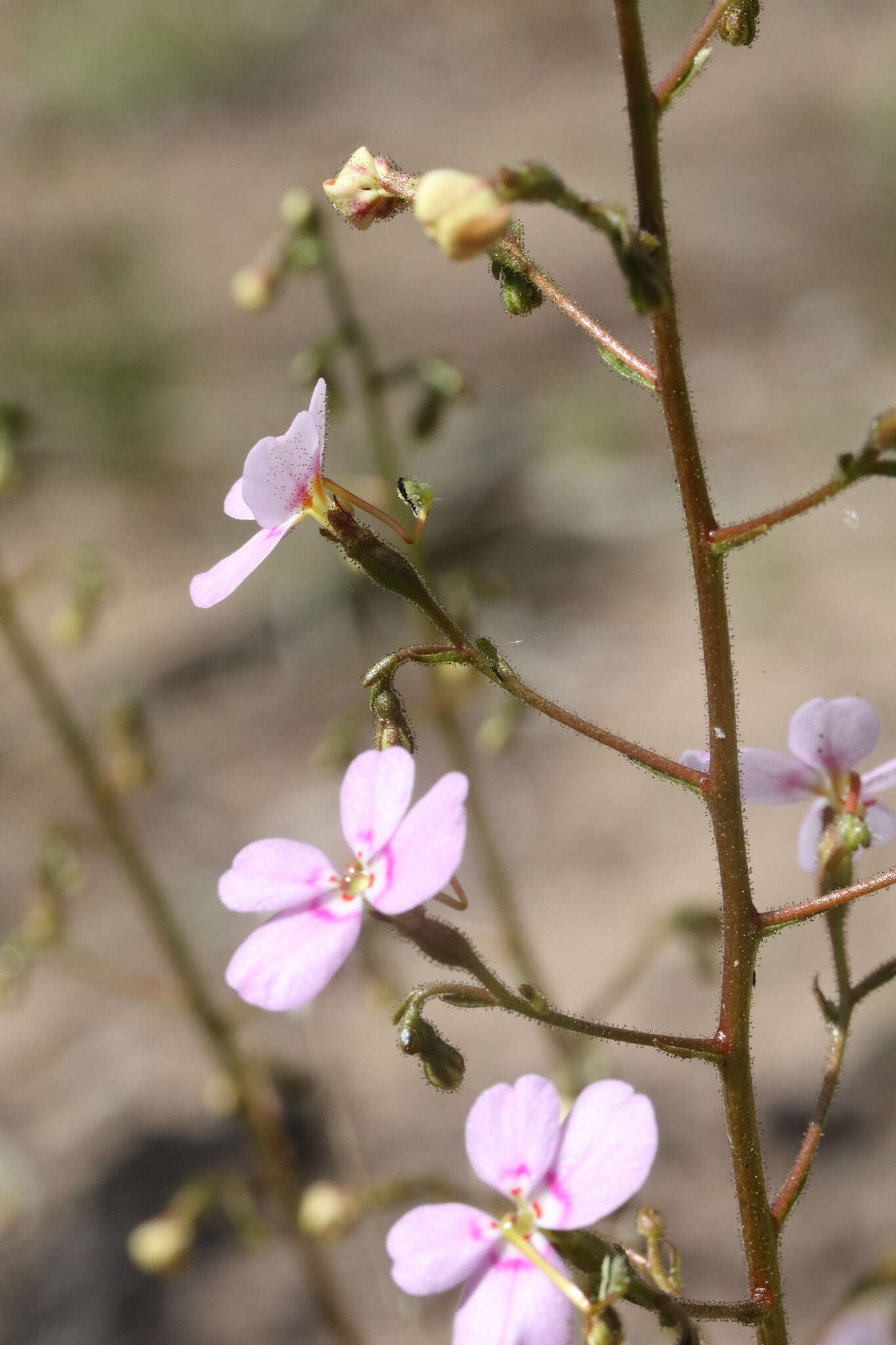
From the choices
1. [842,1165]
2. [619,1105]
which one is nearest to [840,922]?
[619,1105]

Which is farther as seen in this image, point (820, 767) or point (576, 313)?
point (820, 767)

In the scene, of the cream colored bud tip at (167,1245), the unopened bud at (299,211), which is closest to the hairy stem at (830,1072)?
the cream colored bud tip at (167,1245)

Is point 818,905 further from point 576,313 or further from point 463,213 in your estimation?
point 463,213

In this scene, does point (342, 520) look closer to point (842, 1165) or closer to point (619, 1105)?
point (619, 1105)

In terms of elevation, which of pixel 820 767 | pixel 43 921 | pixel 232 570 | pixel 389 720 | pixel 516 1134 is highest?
pixel 43 921

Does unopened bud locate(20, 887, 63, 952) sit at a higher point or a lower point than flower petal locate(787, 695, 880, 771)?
higher

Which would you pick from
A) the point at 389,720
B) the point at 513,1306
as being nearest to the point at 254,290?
the point at 389,720

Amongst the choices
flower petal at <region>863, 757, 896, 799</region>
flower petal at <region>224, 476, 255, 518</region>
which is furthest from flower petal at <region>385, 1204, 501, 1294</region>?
flower petal at <region>224, 476, 255, 518</region>

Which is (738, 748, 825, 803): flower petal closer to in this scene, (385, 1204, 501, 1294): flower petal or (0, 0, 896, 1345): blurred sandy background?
(385, 1204, 501, 1294): flower petal
